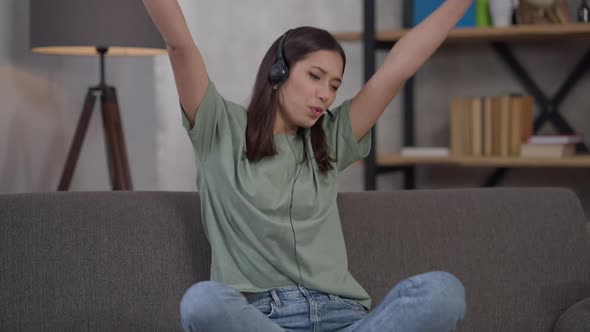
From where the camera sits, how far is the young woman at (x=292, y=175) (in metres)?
1.65

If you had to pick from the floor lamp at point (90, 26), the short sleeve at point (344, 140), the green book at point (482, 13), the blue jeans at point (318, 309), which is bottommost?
the blue jeans at point (318, 309)

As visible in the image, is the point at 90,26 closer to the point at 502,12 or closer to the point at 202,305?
the point at 502,12

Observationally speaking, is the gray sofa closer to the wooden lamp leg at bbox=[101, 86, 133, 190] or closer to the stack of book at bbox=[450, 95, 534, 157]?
the wooden lamp leg at bbox=[101, 86, 133, 190]

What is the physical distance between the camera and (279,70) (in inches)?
72.1

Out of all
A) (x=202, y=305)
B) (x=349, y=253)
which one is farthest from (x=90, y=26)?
(x=202, y=305)

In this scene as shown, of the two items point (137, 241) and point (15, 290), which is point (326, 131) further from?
point (15, 290)

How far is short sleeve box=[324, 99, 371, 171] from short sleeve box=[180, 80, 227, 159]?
242 millimetres

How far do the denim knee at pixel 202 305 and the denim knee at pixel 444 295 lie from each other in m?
0.34

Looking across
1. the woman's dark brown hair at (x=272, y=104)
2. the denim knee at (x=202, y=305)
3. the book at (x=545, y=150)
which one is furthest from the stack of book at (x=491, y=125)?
the denim knee at (x=202, y=305)

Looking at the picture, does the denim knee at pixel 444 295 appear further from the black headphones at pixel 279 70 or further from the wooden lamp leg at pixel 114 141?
the wooden lamp leg at pixel 114 141

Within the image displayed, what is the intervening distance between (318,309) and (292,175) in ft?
0.90

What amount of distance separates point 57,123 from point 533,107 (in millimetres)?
1824

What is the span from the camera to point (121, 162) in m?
3.09

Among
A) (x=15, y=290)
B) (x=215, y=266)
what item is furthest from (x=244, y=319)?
(x=15, y=290)
